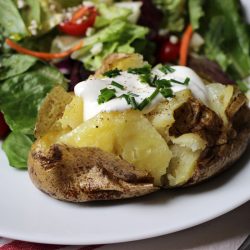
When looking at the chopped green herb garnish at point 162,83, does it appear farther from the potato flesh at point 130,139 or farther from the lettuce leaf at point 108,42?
the lettuce leaf at point 108,42

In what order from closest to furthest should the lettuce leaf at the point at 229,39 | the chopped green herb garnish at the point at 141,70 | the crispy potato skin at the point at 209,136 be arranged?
the crispy potato skin at the point at 209,136 → the chopped green herb garnish at the point at 141,70 → the lettuce leaf at the point at 229,39

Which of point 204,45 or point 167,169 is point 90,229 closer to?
point 167,169

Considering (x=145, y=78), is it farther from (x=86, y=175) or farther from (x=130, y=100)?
→ (x=86, y=175)

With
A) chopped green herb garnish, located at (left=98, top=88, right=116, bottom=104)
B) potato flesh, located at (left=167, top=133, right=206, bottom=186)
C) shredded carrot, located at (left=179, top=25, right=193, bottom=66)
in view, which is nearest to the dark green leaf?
shredded carrot, located at (left=179, top=25, right=193, bottom=66)

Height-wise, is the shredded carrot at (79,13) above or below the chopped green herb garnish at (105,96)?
below

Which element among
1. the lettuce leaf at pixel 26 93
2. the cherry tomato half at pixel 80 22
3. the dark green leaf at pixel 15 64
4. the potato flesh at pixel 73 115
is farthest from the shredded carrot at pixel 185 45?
the potato flesh at pixel 73 115

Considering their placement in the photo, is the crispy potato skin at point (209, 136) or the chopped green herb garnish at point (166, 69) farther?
the chopped green herb garnish at point (166, 69)

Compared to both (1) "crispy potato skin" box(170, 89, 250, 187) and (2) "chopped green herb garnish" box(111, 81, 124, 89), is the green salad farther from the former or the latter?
(1) "crispy potato skin" box(170, 89, 250, 187)
